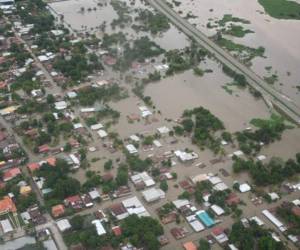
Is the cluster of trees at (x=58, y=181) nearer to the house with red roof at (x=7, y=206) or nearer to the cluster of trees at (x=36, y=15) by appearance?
the house with red roof at (x=7, y=206)

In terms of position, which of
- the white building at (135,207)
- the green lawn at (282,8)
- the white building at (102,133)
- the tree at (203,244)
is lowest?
the tree at (203,244)

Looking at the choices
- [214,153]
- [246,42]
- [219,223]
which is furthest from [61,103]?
[246,42]

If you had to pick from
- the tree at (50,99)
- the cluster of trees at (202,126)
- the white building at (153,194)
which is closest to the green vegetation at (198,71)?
the cluster of trees at (202,126)

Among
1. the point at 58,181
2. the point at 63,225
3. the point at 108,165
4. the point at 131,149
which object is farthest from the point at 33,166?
the point at 131,149

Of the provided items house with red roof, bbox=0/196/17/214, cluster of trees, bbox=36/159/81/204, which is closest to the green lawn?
cluster of trees, bbox=36/159/81/204

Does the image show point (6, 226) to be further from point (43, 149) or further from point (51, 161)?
point (43, 149)

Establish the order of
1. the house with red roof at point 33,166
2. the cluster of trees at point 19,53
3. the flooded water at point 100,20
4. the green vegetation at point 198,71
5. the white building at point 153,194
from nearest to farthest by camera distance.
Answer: the white building at point 153,194 < the house with red roof at point 33,166 < the cluster of trees at point 19,53 < the green vegetation at point 198,71 < the flooded water at point 100,20
